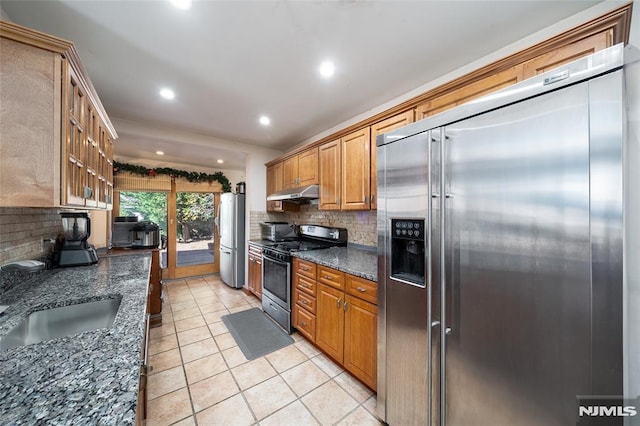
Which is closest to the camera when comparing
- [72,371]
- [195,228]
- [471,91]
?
[72,371]

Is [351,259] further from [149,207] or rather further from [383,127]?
[149,207]

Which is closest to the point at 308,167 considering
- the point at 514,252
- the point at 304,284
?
the point at 304,284

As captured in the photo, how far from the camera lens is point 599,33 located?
1.11 metres

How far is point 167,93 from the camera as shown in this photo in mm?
2225

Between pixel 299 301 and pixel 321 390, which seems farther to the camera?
pixel 299 301

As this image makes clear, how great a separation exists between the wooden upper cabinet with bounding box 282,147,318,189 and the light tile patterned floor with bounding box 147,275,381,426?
1.93m

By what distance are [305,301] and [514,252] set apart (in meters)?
1.95

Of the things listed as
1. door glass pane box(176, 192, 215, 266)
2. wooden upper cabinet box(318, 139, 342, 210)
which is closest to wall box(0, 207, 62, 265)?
wooden upper cabinet box(318, 139, 342, 210)

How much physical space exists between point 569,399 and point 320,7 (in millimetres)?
2124

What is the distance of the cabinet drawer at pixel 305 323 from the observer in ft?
7.66

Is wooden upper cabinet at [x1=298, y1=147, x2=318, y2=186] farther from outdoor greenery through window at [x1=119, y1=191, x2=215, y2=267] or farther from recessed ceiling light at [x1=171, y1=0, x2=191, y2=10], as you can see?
outdoor greenery through window at [x1=119, y1=191, x2=215, y2=267]

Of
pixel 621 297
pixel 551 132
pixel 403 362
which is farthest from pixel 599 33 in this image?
pixel 403 362

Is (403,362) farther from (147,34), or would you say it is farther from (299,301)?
(147,34)

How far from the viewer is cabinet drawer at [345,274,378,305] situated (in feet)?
5.62
